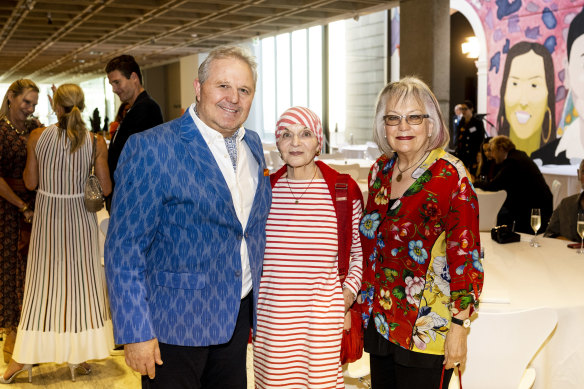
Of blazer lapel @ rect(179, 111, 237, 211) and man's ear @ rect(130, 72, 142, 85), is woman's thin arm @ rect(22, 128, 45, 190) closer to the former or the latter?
man's ear @ rect(130, 72, 142, 85)

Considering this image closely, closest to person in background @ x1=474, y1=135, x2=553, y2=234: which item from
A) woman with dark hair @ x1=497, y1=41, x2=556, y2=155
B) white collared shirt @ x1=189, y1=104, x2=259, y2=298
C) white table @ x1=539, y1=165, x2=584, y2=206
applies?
white table @ x1=539, y1=165, x2=584, y2=206

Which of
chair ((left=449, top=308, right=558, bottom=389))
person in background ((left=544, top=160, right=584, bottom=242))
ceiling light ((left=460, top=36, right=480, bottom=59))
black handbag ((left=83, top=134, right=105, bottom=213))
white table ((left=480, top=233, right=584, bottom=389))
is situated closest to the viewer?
chair ((left=449, top=308, right=558, bottom=389))

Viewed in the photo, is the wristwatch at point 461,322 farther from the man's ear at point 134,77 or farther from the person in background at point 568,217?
the person in background at point 568,217

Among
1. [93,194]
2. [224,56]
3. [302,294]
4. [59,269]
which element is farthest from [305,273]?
[59,269]

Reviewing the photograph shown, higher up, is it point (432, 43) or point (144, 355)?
point (432, 43)

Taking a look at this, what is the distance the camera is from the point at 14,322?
4121 millimetres

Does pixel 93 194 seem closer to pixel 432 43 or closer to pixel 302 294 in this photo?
pixel 302 294

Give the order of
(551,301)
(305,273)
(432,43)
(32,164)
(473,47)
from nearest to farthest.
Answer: (305,273), (551,301), (32,164), (432,43), (473,47)

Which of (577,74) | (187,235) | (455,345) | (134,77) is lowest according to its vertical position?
(455,345)

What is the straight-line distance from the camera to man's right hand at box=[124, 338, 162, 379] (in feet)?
5.88

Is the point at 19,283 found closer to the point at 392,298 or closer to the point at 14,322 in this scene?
the point at 14,322

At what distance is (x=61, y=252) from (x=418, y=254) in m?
2.55

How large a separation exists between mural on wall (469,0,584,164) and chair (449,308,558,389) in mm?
8529

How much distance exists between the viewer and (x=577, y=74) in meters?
9.84
